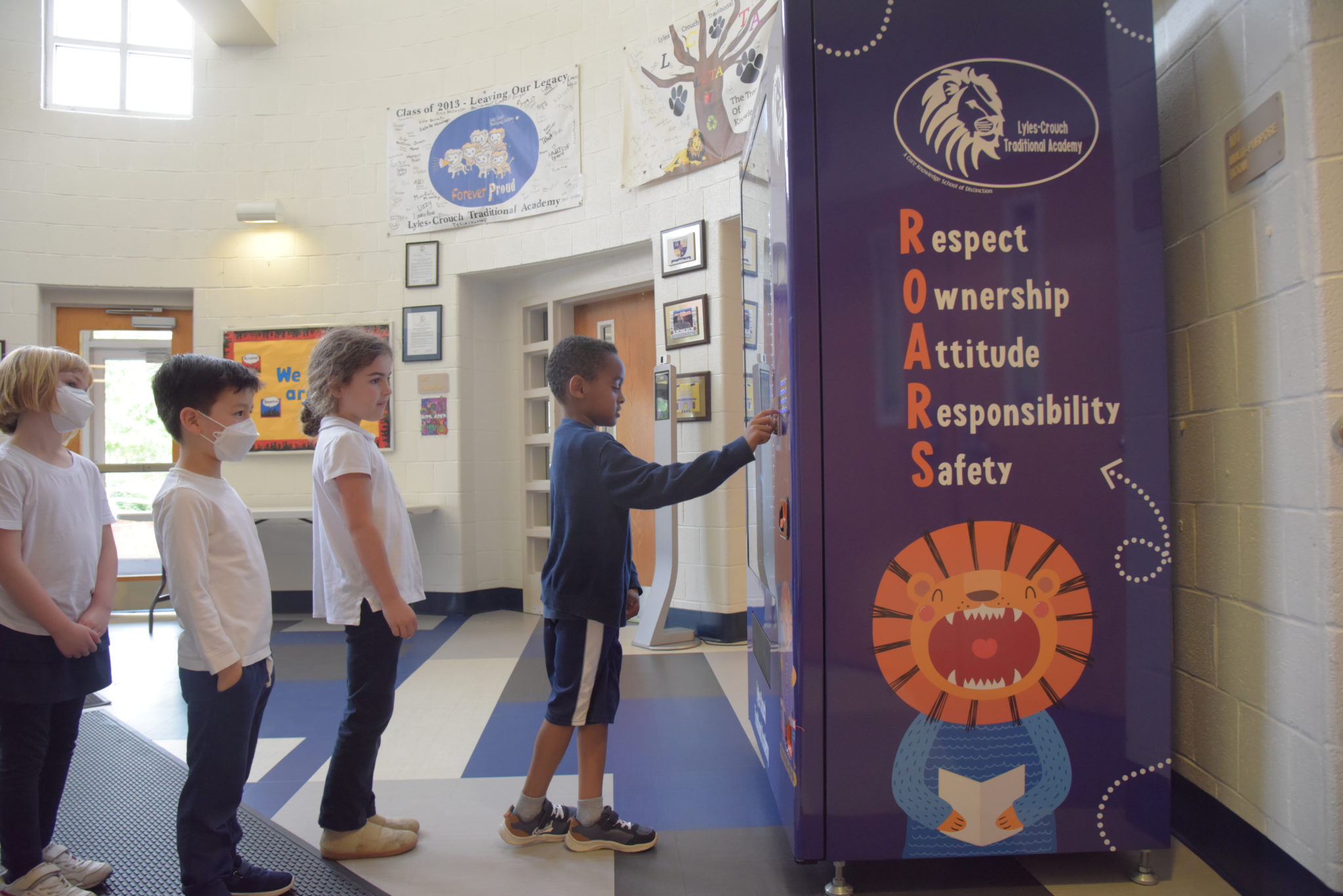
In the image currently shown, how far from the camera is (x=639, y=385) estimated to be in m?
4.25

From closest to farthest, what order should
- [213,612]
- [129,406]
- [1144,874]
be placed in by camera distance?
[213,612] < [1144,874] < [129,406]

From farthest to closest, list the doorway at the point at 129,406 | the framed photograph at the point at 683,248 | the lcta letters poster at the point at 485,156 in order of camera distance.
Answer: the doorway at the point at 129,406 < the lcta letters poster at the point at 485,156 < the framed photograph at the point at 683,248

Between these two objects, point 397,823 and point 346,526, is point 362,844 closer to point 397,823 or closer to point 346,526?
point 397,823

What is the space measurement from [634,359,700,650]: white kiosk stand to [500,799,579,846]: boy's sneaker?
183 centimetres

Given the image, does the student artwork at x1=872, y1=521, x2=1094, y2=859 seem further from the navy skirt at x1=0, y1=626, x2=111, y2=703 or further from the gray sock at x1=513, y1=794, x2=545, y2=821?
the navy skirt at x1=0, y1=626, x2=111, y2=703

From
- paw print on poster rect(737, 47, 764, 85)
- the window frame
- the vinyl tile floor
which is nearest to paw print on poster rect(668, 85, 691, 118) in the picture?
paw print on poster rect(737, 47, 764, 85)

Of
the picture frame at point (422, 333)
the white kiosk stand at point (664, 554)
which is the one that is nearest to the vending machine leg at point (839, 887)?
the white kiosk stand at point (664, 554)

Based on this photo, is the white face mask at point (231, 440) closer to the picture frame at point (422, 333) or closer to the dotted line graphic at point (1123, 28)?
the dotted line graphic at point (1123, 28)

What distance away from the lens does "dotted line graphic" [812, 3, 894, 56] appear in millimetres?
1458

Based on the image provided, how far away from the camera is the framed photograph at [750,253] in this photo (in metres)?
1.94

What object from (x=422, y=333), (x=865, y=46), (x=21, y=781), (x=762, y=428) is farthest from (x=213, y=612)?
(x=422, y=333)

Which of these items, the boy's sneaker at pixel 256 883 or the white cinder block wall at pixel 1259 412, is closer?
the white cinder block wall at pixel 1259 412

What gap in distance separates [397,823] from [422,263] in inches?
138

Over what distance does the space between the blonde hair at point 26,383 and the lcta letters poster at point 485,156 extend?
296cm
